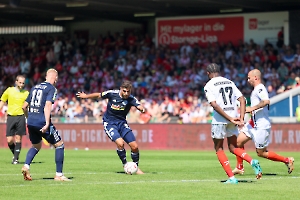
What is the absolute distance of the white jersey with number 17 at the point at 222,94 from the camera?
12750 mm

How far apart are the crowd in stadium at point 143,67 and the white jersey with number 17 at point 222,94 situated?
50.5 ft

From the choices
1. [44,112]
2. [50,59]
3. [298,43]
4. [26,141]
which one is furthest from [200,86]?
[44,112]

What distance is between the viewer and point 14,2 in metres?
30.5

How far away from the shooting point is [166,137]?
29.9 metres

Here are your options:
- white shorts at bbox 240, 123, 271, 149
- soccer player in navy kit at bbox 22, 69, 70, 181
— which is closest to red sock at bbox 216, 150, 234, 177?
white shorts at bbox 240, 123, 271, 149

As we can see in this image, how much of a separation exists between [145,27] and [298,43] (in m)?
10.9

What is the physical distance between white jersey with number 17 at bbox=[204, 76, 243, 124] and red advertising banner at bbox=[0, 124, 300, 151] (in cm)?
1450

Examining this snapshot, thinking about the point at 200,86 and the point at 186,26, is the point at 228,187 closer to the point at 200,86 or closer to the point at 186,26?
the point at 200,86

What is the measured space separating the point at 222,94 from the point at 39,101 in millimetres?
3566

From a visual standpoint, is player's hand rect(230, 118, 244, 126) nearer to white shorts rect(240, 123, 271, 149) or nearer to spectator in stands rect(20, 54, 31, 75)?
white shorts rect(240, 123, 271, 149)

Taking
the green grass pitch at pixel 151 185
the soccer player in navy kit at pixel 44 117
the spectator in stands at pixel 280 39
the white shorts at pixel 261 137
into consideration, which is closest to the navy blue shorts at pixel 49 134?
the soccer player in navy kit at pixel 44 117

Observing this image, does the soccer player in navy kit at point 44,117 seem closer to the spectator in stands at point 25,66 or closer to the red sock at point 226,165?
the red sock at point 226,165

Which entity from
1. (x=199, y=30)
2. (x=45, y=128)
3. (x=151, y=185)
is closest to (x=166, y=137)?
(x=199, y=30)

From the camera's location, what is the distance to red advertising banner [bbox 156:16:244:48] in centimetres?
3878
